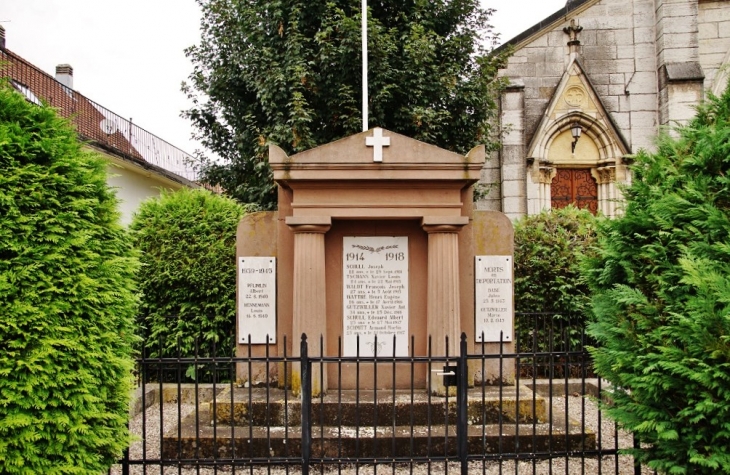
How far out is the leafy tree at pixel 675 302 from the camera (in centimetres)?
296

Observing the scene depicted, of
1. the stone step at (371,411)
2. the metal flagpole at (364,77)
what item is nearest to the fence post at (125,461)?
the stone step at (371,411)

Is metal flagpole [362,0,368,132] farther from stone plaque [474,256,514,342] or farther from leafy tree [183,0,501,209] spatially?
stone plaque [474,256,514,342]

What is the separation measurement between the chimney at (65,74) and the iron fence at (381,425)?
57.4 feet

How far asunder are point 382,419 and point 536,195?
938 centimetres

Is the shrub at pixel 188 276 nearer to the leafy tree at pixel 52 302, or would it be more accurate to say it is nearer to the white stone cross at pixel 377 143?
the white stone cross at pixel 377 143

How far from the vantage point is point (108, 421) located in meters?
3.63

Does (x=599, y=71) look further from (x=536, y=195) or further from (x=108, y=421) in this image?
(x=108, y=421)

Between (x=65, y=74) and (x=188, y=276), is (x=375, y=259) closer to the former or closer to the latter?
(x=188, y=276)

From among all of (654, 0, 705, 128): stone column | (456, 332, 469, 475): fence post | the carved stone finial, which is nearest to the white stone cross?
(456, 332, 469, 475): fence post

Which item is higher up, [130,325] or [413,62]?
[413,62]

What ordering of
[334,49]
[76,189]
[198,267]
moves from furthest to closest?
[334,49]
[198,267]
[76,189]

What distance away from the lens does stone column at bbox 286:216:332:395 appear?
543 cm

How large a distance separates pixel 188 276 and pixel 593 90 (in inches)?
425

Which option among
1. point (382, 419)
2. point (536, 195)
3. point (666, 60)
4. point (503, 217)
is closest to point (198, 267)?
point (382, 419)
